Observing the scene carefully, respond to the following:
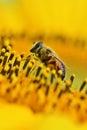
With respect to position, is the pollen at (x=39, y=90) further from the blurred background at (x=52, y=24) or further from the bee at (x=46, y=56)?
the blurred background at (x=52, y=24)

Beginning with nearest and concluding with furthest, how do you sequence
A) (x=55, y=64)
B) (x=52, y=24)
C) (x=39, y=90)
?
(x=39, y=90), (x=55, y=64), (x=52, y=24)

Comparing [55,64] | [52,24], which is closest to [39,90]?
[55,64]

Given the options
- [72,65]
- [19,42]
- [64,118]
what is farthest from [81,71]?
[64,118]

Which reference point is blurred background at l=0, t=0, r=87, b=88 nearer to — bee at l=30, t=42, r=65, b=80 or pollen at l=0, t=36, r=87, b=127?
bee at l=30, t=42, r=65, b=80

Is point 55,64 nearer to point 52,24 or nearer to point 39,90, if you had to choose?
point 39,90

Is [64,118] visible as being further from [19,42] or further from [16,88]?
[19,42]

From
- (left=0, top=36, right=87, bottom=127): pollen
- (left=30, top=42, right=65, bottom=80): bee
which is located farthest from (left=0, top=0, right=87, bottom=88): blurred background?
(left=0, top=36, right=87, bottom=127): pollen

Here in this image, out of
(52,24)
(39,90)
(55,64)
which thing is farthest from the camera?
(52,24)

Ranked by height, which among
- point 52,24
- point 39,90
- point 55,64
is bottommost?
point 39,90
